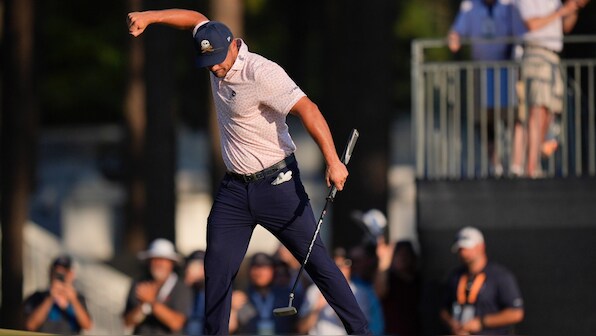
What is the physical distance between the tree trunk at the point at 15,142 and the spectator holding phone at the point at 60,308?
137 inches

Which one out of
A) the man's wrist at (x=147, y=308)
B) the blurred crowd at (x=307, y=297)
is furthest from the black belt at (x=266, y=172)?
the man's wrist at (x=147, y=308)

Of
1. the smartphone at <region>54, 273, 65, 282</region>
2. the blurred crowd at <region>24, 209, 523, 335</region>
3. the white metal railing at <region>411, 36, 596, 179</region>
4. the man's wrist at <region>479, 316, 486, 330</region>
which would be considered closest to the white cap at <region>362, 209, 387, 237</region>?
the blurred crowd at <region>24, 209, 523, 335</region>

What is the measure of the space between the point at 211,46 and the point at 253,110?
1.61 ft

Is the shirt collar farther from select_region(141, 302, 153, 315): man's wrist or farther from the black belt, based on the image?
select_region(141, 302, 153, 315): man's wrist

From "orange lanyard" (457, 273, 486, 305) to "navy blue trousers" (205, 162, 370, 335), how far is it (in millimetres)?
3196

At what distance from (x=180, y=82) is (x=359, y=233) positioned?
22378mm

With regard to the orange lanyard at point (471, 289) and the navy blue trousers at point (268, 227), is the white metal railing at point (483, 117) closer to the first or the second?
the orange lanyard at point (471, 289)

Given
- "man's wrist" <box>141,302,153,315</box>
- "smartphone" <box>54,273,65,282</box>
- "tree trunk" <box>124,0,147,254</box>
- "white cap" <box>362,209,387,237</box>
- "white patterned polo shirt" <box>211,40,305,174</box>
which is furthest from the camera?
"tree trunk" <box>124,0,147,254</box>

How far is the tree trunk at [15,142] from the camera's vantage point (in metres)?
19.2

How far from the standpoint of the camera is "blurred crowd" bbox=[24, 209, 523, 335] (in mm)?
12836

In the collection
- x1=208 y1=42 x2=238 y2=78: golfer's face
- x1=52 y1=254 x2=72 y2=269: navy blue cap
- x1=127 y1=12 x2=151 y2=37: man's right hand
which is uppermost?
x1=127 y1=12 x2=151 y2=37: man's right hand

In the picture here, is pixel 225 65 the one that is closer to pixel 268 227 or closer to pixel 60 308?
pixel 268 227

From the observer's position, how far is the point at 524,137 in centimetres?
1402

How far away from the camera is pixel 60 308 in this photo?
14.0 m
